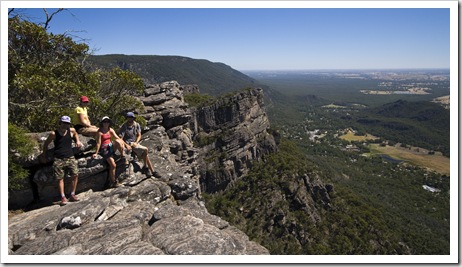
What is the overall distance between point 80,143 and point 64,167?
3.78 feet

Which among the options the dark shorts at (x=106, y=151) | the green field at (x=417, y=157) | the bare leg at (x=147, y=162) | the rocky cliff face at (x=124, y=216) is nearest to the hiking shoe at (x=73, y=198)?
the rocky cliff face at (x=124, y=216)

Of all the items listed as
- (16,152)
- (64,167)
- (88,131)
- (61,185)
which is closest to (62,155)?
(64,167)

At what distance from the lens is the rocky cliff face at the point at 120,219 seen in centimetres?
889

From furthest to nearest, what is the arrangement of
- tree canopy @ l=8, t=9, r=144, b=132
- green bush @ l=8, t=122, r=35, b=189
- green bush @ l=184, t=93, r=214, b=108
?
green bush @ l=184, t=93, r=214, b=108 → tree canopy @ l=8, t=9, r=144, b=132 → green bush @ l=8, t=122, r=35, b=189

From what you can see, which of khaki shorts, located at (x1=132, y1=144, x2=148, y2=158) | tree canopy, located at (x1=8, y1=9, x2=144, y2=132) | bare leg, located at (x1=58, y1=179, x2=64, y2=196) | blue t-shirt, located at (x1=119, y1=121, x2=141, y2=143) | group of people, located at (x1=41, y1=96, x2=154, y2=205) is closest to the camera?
group of people, located at (x1=41, y1=96, x2=154, y2=205)

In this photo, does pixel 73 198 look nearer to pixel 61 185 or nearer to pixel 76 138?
pixel 61 185

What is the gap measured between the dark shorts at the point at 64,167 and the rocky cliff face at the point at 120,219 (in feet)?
2.08

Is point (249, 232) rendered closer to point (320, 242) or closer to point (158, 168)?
point (320, 242)

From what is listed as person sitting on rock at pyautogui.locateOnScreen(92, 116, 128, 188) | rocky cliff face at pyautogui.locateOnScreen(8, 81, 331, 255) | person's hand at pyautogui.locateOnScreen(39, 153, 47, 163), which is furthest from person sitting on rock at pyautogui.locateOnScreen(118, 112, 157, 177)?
person's hand at pyautogui.locateOnScreen(39, 153, 47, 163)

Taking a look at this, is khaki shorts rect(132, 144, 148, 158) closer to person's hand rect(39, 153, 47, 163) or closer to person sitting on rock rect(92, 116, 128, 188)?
person sitting on rock rect(92, 116, 128, 188)

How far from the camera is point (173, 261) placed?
863 centimetres

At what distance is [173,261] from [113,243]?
1.91m

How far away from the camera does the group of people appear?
1073 cm
